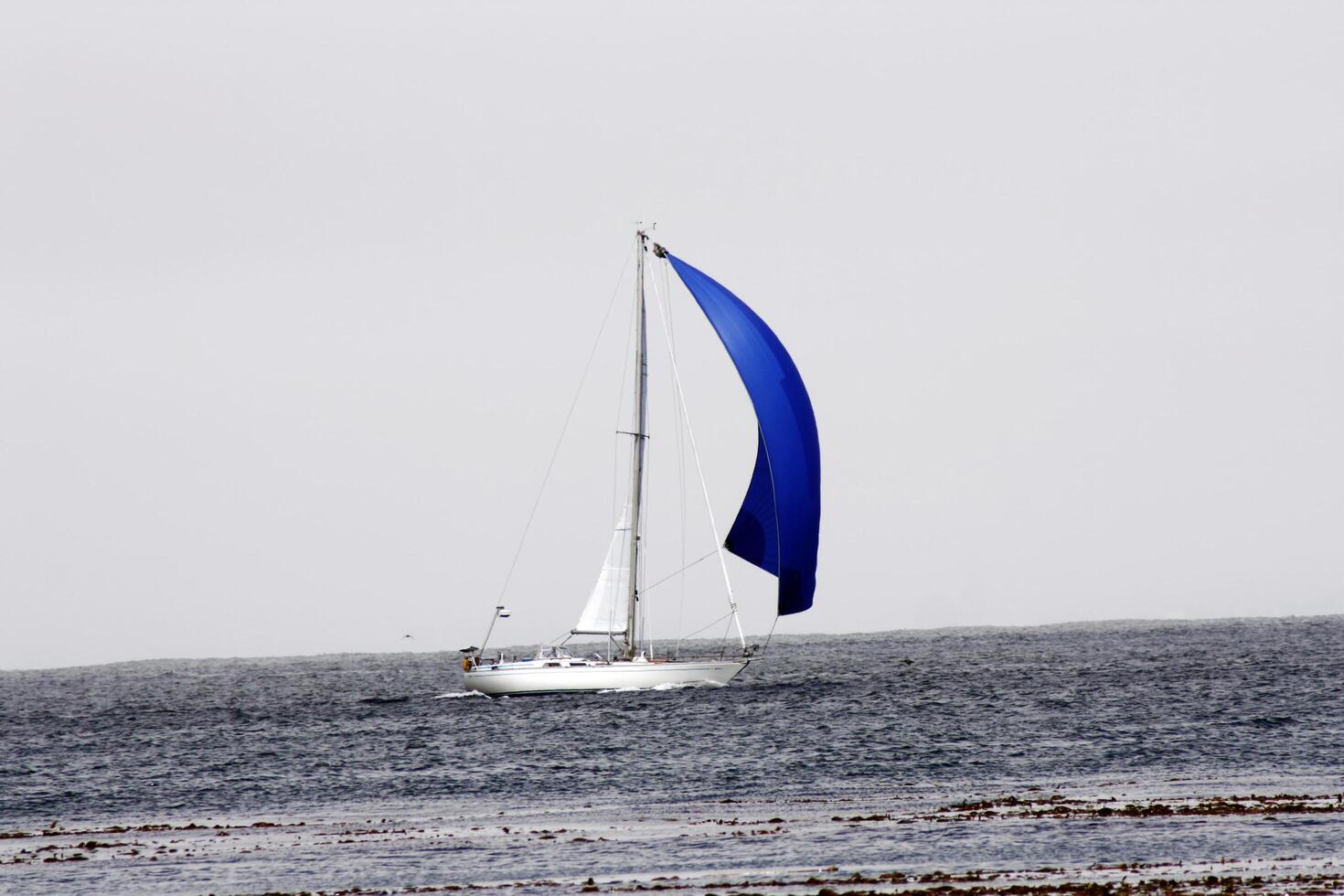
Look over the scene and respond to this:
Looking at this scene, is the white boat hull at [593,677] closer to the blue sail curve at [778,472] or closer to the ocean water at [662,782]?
the ocean water at [662,782]

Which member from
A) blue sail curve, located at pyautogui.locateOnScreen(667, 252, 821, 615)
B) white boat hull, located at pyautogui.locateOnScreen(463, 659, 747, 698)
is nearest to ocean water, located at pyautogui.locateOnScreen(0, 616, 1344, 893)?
white boat hull, located at pyautogui.locateOnScreen(463, 659, 747, 698)

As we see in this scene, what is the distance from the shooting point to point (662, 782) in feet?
130

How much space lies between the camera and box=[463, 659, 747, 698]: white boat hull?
61906 mm

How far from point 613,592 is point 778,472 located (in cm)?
808

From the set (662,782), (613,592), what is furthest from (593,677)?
(662,782)

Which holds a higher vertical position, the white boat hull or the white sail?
the white sail

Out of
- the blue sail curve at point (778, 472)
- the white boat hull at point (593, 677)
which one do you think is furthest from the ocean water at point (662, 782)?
the blue sail curve at point (778, 472)

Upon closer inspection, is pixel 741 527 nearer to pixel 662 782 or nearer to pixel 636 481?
pixel 636 481

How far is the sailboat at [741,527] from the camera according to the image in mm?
62531

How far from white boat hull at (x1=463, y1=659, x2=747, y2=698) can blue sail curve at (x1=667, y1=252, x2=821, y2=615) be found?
13.7ft

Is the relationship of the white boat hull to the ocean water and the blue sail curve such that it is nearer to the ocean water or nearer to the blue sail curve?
the ocean water

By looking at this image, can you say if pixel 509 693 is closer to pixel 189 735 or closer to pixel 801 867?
pixel 189 735

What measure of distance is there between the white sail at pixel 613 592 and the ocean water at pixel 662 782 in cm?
313

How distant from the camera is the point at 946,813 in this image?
103ft
